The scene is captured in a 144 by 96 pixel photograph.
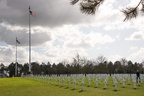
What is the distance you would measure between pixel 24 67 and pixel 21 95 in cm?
10951

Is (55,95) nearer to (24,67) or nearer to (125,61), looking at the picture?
(125,61)

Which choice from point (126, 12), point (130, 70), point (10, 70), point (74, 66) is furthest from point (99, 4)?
point (10, 70)

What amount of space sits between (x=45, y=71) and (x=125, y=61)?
41.2 metres

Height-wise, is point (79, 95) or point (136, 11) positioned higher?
point (136, 11)

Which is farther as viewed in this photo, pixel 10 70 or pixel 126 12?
pixel 10 70

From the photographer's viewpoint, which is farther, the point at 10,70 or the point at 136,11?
the point at 10,70

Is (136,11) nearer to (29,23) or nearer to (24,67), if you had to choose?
(29,23)

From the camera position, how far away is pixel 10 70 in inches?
4771

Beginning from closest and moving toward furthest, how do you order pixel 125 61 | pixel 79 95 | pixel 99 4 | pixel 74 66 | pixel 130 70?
pixel 99 4 < pixel 79 95 < pixel 74 66 < pixel 130 70 < pixel 125 61

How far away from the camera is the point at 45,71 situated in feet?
377

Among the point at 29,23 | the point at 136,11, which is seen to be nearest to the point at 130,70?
the point at 29,23

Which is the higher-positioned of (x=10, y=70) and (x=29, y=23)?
(x=29, y=23)

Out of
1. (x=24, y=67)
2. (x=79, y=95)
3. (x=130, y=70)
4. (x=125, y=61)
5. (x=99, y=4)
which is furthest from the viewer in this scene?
(x=24, y=67)

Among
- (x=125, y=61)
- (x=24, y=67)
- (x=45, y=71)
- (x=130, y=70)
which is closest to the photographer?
(x=130, y=70)
